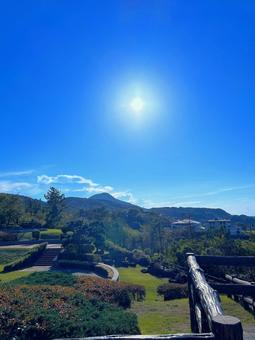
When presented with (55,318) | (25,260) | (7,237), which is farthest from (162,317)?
(7,237)

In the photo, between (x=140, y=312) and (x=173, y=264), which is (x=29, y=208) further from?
(x=140, y=312)

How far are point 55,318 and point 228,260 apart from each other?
5097mm

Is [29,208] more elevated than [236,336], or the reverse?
[29,208]

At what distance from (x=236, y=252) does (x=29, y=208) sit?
5501 centimetres

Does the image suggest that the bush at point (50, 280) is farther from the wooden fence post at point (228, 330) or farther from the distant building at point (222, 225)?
the distant building at point (222, 225)

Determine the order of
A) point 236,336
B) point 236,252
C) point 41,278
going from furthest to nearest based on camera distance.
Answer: point 236,252
point 41,278
point 236,336

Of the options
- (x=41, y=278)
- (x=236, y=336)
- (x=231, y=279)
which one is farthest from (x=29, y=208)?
(x=236, y=336)

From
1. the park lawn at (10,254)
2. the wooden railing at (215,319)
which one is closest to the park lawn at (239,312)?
the wooden railing at (215,319)

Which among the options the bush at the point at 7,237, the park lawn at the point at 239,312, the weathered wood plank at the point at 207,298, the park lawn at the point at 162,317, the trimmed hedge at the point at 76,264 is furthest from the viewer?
the bush at the point at 7,237

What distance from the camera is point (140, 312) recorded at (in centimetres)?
1249

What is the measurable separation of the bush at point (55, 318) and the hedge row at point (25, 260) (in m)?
15.3

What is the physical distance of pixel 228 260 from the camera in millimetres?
6359

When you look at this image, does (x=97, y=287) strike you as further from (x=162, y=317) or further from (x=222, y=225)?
(x=222, y=225)

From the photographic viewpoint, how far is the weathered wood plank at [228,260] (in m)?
6.19
